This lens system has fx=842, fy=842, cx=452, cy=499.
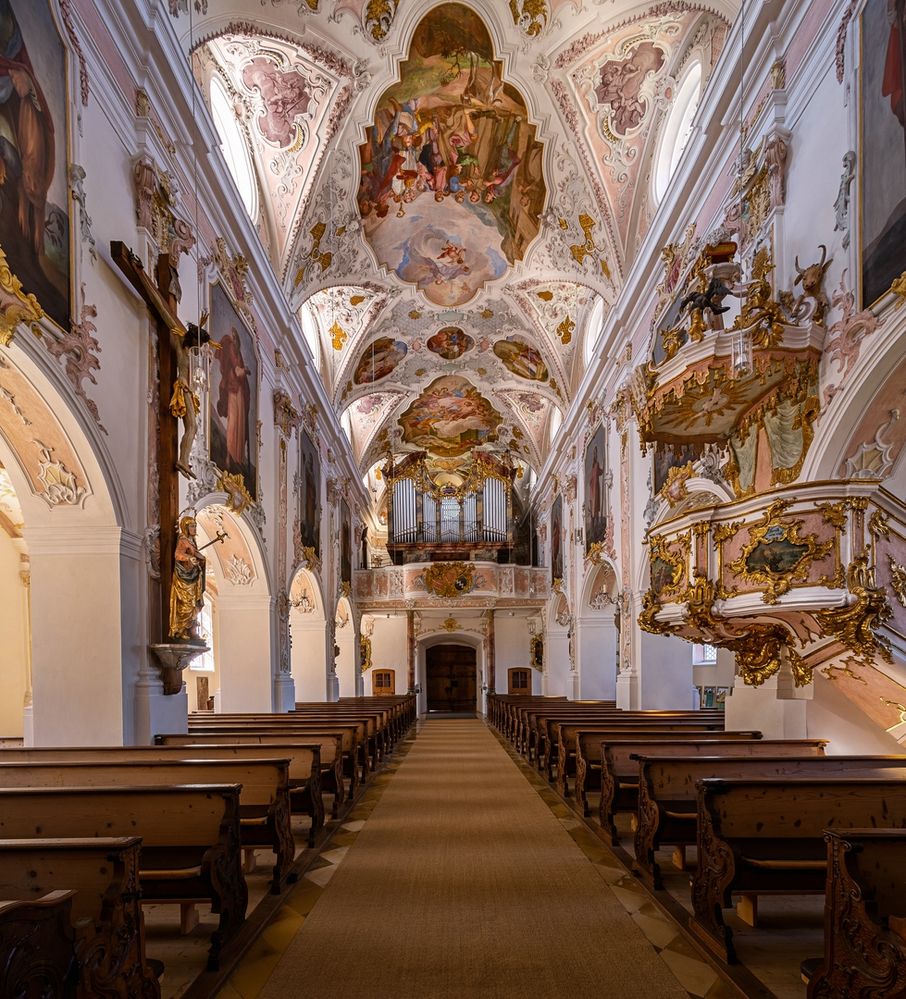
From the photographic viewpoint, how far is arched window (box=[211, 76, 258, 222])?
12.2 m

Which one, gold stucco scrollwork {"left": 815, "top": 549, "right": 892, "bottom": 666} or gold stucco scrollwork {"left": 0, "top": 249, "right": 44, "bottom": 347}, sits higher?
gold stucco scrollwork {"left": 0, "top": 249, "right": 44, "bottom": 347}

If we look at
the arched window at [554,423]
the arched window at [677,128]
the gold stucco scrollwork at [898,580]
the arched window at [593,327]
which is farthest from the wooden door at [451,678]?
the gold stucco scrollwork at [898,580]

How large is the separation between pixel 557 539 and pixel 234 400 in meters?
15.1

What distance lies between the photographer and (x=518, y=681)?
103ft

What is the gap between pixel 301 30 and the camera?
11.8m

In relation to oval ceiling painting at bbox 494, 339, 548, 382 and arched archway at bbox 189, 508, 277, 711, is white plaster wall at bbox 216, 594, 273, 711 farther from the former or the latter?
oval ceiling painting at bbox 494, 339, 548, 382

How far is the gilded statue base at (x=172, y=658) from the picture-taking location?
8375mm

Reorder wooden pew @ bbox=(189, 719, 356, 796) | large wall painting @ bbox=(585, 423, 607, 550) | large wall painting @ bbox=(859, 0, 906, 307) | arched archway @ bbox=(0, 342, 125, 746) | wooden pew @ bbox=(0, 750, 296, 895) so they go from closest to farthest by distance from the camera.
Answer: wooden pew @ bbox=(0, 750, 296, 895) → large wall painting @ bbox=(859, 0, 906, 307) → arched archway @ bbox=(0, 342, 125, 746) → wooden pew @ bbox=(189, 719, 356, 796) → large wall painting @ bbox=(585, 423, 607, 550)

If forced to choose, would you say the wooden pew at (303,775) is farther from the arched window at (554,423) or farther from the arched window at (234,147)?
the arched window at (554,423)

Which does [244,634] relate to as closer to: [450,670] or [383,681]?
[383,681]

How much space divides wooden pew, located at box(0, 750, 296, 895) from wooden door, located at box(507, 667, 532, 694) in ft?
85.4

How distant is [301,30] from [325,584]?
12004 millimetres

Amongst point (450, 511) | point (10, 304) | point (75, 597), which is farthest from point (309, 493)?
point (450, 511)

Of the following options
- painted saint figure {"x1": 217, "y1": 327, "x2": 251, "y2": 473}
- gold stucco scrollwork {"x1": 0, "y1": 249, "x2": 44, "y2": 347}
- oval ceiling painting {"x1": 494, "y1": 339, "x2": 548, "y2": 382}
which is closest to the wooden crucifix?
painted saint figure {"x1": 217, "y1": 327, "x2": 251, "y2": 473}
